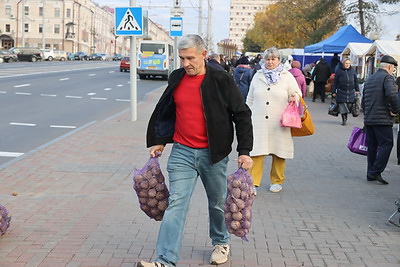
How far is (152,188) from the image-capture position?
4.59m

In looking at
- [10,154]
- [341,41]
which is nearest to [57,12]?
[341,41]

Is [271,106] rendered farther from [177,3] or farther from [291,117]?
[177,3]

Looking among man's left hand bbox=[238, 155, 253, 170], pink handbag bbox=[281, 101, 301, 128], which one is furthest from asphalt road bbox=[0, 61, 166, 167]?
man's left hand bbox=[238, 155, 253, 170]

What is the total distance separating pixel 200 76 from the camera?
14.3ft

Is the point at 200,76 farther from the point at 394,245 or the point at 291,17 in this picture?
the point at 291,17

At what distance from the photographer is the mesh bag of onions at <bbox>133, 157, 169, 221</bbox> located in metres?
4.57

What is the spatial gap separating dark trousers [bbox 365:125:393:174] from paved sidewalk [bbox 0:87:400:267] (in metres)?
0.26

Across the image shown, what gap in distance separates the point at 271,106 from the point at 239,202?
299 cm

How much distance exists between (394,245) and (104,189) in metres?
3.62

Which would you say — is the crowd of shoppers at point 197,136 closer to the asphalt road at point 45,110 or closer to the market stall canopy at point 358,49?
the asphalt road at point 45,110

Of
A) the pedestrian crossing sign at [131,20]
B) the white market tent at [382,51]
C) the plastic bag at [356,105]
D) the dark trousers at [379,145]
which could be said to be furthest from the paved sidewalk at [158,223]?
the white market tent at [382,51]

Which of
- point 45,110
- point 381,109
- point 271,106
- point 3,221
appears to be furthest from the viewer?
point 45,110

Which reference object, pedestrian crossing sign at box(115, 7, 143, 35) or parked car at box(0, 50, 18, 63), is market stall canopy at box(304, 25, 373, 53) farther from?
parked car at box(0, 50, 18, 63)

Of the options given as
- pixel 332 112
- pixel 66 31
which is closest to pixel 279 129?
pixel 332 112
